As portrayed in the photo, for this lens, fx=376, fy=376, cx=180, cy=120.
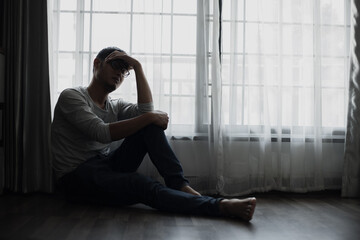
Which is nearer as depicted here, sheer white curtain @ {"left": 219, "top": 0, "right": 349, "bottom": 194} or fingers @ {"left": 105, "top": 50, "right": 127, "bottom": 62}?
fingers @ {"left": 105, "top": 50, "right": 127, "bottom": 62}

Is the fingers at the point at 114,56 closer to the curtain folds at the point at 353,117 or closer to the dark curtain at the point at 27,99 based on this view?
the dark curtain at the point at 27,99

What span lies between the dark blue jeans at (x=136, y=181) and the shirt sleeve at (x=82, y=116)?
0.15 metres

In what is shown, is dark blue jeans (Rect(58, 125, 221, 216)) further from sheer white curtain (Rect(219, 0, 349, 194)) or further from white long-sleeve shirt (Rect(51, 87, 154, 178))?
sheer white curtain (Rect(219, 0, 349, 194))

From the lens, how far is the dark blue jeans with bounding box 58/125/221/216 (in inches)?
74.3

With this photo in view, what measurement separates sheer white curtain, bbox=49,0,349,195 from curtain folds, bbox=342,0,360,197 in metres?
0.12

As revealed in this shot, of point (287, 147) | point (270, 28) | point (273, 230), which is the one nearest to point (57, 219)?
point (273, 230)

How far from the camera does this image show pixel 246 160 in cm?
264

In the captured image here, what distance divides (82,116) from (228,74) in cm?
112

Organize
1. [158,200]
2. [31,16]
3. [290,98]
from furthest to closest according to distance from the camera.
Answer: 1. [290,98]
2. [31,16]
3. [158,200]

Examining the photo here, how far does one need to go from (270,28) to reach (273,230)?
1524 millimetres

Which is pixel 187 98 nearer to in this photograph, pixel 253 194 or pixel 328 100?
pixel 253 194

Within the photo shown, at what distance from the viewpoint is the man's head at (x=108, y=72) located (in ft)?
7.27

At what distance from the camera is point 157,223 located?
1.76 meters

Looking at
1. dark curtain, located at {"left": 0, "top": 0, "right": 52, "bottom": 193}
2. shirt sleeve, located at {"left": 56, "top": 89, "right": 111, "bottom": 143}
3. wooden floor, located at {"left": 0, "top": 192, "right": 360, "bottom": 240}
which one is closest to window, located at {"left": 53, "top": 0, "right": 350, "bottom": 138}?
dark curtain, located at {"left": 0, "top": 0, "right": 52, "bottom": 193}
